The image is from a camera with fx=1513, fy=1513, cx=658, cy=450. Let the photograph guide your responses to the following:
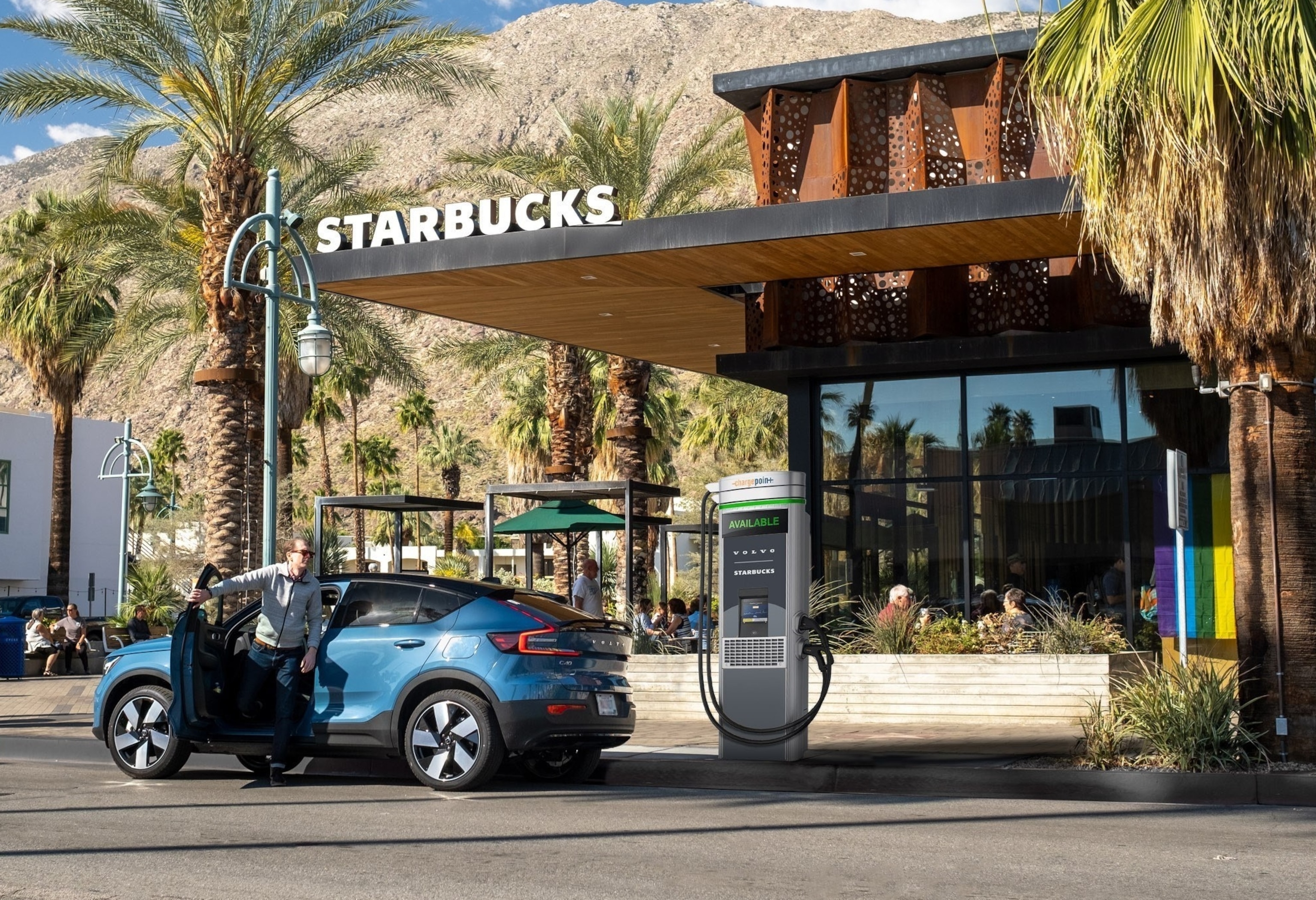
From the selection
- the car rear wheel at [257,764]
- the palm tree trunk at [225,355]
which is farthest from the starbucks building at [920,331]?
the car rear wheel at [257,764]

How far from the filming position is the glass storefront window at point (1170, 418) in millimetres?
18422

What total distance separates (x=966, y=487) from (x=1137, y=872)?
12.3 metres

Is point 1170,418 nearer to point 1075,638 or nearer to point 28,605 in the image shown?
point 1075,638

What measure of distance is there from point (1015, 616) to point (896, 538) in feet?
9.97

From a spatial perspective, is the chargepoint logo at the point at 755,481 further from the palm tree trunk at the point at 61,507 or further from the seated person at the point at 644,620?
the palm tree trunk at the point at 61,507

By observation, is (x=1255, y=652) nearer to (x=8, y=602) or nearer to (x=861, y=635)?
(x=861, y=635)

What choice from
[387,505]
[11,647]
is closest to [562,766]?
[387,505]

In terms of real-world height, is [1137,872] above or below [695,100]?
below

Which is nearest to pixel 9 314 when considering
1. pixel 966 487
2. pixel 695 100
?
pixel 966 487

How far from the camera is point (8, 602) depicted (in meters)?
36.1

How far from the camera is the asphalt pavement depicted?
700 cm

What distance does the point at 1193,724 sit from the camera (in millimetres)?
10609

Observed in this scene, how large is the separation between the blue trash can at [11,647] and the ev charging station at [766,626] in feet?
60.9

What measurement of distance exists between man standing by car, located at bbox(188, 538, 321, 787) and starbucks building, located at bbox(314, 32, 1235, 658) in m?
6.24
